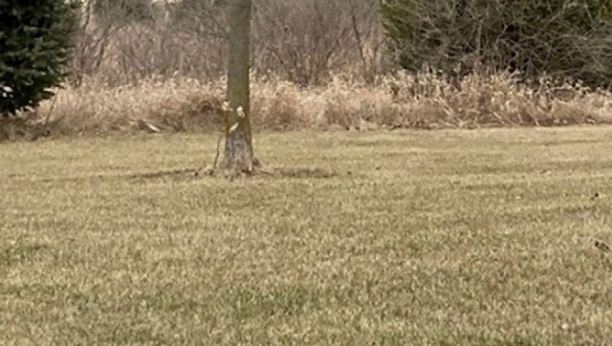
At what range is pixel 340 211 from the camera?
6.83 metres

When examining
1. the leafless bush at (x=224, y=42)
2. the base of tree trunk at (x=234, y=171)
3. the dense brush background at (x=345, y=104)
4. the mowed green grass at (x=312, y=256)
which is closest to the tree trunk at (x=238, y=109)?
the base of tree trunk at (x=234, y=171)

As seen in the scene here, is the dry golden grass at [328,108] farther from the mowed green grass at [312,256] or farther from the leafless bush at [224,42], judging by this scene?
the leafless bush at [224,42]

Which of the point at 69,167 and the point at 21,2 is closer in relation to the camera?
the point at 69,167

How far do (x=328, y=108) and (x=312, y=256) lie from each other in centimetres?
1166

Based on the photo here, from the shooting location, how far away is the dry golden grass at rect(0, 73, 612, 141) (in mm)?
16500

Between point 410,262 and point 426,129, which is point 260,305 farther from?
point 426,129

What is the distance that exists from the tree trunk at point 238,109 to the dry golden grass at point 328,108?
7.12m

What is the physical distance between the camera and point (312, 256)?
514cm

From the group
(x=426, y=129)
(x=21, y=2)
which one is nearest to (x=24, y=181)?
(x=21, y=2)

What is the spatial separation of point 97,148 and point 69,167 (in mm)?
2823

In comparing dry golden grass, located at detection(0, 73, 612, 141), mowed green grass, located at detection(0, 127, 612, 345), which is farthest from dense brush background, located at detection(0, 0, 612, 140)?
mowed green grass, located at detection(0, 127, 612, 345)

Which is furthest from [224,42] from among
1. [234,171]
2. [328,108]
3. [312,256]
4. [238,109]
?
[312,256]

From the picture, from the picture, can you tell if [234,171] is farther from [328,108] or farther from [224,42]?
[224,42]

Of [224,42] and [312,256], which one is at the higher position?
[224,42]
